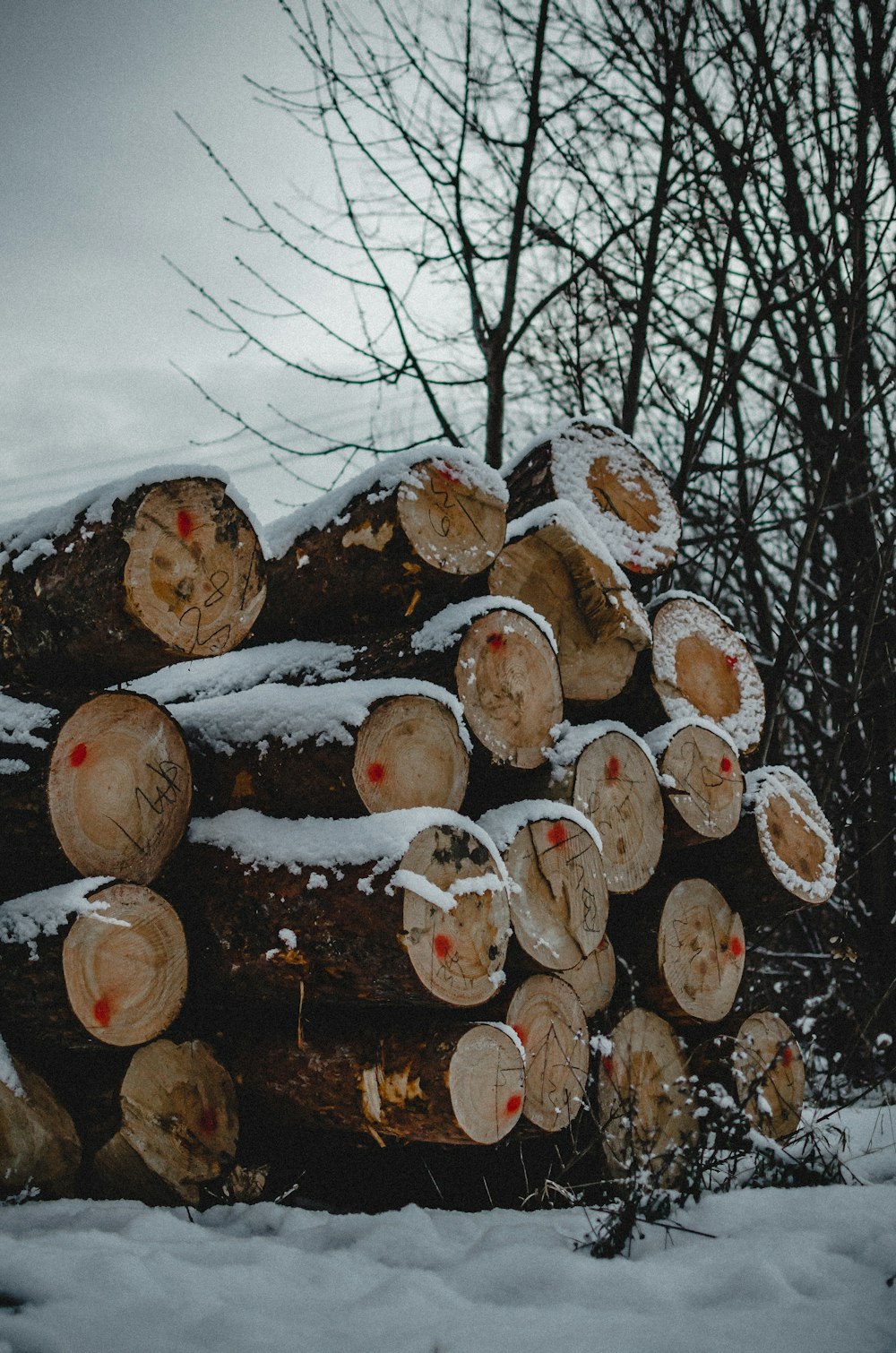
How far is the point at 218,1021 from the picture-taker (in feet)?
8.14

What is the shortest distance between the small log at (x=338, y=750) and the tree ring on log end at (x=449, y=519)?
1.20ft

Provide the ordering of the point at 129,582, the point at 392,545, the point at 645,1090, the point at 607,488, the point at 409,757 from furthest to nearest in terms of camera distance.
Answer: the point at 607,488 → the point at 645,1090 → the point at 392,545 → the point at 409,757 → the point at 129,582

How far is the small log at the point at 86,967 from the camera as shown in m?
2.00

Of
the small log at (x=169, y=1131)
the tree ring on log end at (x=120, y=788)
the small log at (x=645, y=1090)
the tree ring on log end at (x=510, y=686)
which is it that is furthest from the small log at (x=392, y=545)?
the small log at (x=645, y=1090)

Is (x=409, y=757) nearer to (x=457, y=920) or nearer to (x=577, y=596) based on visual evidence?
(x=457, y=920)

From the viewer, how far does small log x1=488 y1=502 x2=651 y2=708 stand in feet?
9.09

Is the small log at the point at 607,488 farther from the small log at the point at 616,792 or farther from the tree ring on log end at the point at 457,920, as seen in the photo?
the tree ring on log end at the point at 457,920

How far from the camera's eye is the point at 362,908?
204cm

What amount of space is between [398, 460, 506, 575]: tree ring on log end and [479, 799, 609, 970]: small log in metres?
0.67

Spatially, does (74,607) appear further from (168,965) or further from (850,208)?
(850,208)

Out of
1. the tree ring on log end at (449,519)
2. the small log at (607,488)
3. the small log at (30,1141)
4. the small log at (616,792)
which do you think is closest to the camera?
the small log at (30,1141)

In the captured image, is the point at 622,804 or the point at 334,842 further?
the point at 622,804

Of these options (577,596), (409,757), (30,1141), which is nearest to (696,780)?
(577,596)

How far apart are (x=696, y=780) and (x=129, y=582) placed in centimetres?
183
